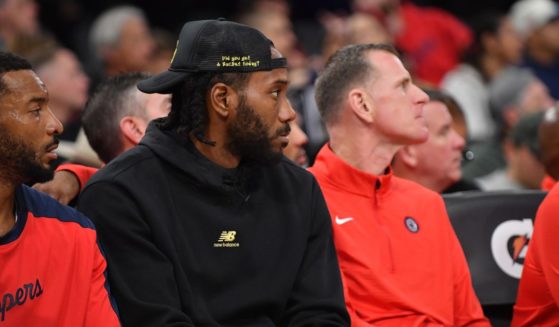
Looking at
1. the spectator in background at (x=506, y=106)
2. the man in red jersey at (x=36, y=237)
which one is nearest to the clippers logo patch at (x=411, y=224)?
the man in red jersey at (x=36, y=237)

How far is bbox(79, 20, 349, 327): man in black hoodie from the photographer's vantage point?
3209 millimetres

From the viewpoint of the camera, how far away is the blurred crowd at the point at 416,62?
523 centimetres

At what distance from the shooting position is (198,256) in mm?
3283

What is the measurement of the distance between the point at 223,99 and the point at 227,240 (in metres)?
0.44

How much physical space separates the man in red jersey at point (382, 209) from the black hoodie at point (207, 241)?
0.92 feet

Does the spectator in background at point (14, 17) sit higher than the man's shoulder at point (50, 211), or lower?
lower

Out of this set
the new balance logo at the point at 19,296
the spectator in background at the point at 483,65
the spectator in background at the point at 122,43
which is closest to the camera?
the new balance logo at the point at 19,296

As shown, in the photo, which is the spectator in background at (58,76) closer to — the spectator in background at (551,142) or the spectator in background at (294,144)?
the spectator in background at (294,144)

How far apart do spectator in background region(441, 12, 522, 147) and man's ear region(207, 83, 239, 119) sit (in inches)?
207

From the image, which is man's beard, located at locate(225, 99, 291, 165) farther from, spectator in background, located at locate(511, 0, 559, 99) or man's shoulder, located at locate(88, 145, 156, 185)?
spectator in background, located at locate(511, 0, 559, 99)

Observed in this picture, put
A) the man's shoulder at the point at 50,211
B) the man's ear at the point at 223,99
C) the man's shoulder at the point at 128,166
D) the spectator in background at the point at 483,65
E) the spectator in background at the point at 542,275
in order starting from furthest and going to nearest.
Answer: the spectator in background at the point at 483,65, the spectator in background at the point at 542,275, the man's ear at the point at 223,99, the man's shoulder at the point at 128,166, the man's shoulder at the point at 50,211

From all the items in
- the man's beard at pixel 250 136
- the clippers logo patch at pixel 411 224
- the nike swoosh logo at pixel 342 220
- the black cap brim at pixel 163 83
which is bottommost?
the clippers logo patch at pixel 411 224

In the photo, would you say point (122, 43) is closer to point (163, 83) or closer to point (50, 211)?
point (163, 83)

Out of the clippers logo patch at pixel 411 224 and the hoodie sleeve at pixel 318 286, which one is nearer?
the hoodie sleeve at pixel 318 286
